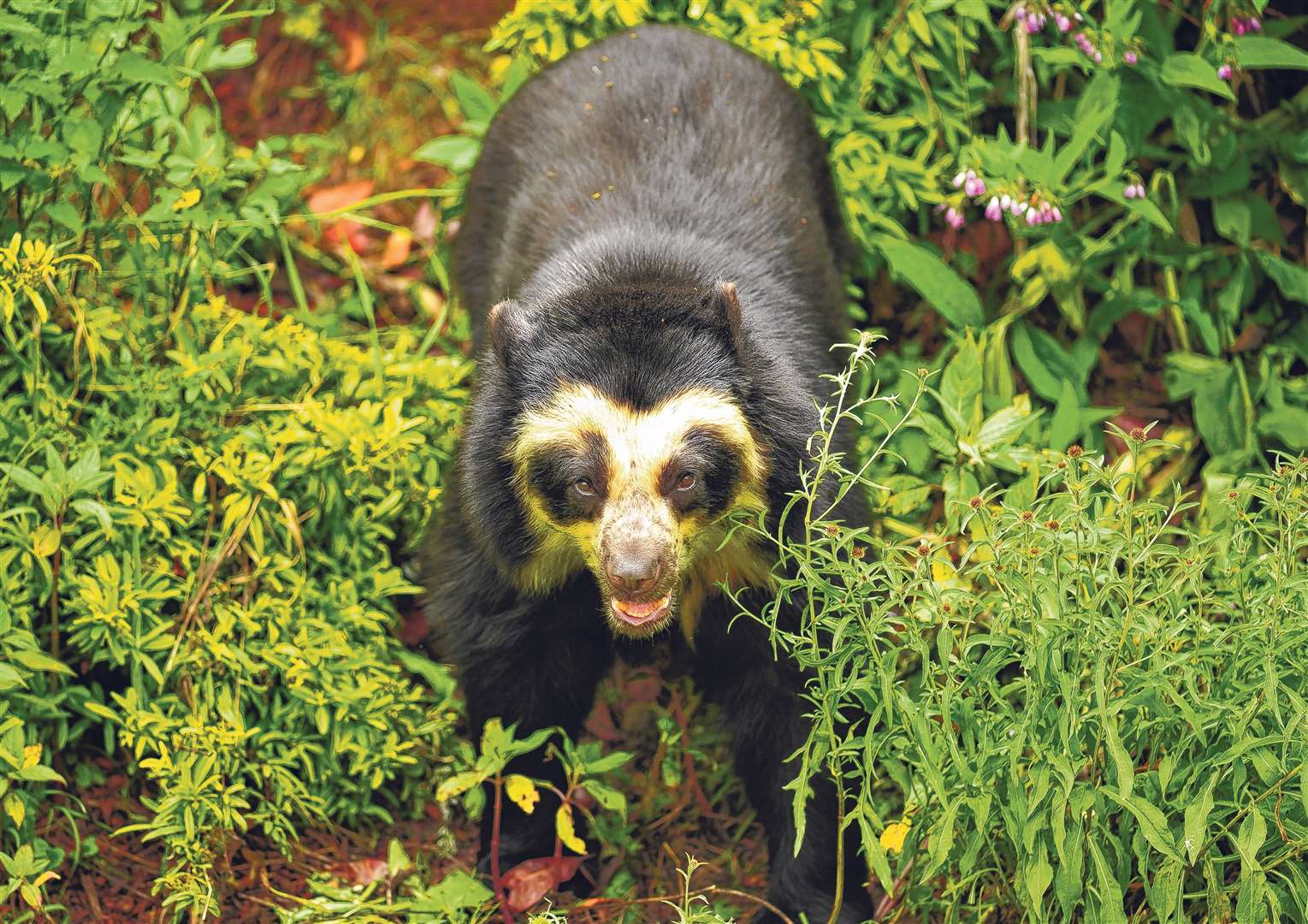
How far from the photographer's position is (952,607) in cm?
364

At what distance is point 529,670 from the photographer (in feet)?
14.7

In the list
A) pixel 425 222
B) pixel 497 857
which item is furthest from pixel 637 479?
pixel 425 222

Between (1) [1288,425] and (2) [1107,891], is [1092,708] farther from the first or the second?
(1) [1288,425]

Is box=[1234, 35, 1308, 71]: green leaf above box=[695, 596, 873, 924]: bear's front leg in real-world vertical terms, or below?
above

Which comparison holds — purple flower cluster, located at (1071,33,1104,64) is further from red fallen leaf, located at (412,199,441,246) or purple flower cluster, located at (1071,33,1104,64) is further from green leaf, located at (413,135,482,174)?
red fallen leaf, located at (412,199,441,246)

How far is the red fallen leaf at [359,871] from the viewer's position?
4.68 meters

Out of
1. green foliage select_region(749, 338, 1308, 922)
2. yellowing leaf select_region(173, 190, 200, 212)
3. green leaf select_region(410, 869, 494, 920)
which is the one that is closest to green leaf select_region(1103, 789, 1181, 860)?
green foliage select_region(749, 338, 1308, 922)

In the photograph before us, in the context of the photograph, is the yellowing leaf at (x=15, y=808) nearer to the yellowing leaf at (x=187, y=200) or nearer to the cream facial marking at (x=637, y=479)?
the cream facial marking at (x=637, y=479)

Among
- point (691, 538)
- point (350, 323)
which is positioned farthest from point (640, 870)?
point (350, 323)

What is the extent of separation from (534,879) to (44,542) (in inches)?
65.4

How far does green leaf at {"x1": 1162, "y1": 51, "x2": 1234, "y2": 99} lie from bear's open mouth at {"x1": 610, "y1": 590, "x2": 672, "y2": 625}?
8.70 ft

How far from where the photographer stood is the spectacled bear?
3883mm

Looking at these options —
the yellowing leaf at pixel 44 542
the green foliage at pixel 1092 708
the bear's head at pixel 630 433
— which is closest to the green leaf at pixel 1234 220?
the green foliage at pixel 1092 708

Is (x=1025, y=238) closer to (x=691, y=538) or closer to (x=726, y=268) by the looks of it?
(x=726, y=268)
